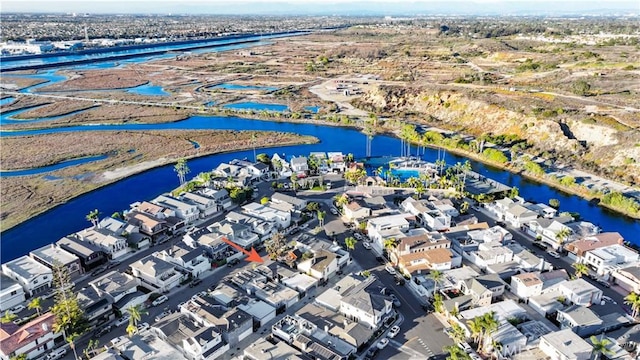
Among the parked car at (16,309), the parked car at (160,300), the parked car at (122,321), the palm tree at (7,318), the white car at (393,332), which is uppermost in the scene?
the palm tree at (7,318)

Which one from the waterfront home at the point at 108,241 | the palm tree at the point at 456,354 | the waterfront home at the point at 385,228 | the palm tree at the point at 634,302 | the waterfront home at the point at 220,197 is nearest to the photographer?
the palm tree at the point at 456,354

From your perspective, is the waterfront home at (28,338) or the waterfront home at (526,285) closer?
the waterfront home at (28,338)

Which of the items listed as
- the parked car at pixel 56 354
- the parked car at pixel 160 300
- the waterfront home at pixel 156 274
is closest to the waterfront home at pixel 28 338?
the parked car at pixel 56 354

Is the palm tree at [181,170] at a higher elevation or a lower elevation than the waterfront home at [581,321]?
higher

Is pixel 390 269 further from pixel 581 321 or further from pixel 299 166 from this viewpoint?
pixel 299 166

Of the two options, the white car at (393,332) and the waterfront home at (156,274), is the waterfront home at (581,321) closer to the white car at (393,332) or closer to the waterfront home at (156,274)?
the white car at (393,332)

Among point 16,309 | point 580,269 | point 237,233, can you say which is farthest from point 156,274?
point 580,269

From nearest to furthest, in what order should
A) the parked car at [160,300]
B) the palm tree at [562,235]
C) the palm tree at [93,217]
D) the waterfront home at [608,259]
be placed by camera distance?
the parked car at [160,300] < the waterfront home at [608,259] < the palm tree at [562,235] < the palm tree at [93,217]
